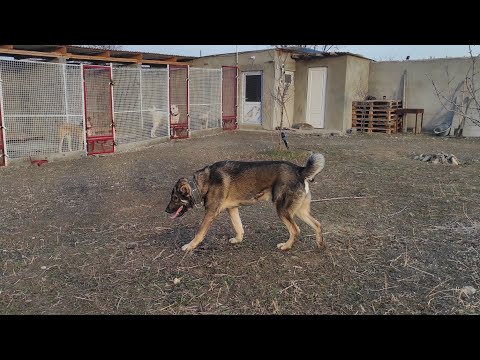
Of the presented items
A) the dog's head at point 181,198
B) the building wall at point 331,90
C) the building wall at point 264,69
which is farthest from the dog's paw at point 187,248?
the building wall at point 331,90

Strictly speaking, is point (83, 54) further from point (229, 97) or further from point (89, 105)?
point (229, 97)

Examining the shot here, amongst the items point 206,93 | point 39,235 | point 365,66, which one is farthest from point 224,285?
point 365,66

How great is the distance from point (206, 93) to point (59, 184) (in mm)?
9554

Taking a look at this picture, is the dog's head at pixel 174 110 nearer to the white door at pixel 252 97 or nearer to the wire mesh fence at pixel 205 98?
the wire mesh fence at pixel 205 98

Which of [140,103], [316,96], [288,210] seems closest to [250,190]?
[288,210]

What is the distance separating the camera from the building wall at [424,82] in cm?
1730

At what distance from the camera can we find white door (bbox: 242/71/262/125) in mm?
18594

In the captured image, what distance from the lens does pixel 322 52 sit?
59.0 ft

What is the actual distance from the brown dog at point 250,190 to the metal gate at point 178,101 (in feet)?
33.7

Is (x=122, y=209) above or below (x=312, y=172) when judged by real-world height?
below

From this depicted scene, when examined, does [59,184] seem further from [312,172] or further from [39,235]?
[312,172]

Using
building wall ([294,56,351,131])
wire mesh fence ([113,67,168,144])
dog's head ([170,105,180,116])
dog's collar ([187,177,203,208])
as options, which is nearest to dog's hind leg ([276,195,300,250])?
dog's collar ([187,177,203,208])

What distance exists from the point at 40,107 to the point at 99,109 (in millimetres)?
1948

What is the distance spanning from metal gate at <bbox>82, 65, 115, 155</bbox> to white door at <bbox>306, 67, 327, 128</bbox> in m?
10.3
